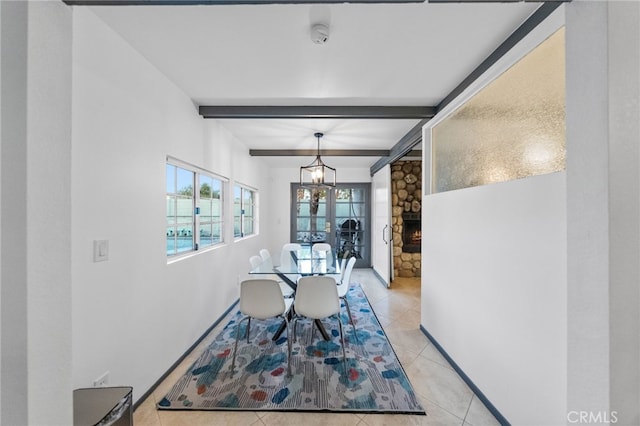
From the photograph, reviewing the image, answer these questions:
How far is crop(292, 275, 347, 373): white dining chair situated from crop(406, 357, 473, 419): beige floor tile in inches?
24.0

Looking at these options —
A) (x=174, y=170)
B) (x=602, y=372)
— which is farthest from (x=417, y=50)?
(x=174, y=170)

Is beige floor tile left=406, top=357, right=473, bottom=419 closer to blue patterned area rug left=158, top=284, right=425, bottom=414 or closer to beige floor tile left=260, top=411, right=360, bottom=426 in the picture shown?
blue patterned area rug left=158, top=284, right=425, bottom=414

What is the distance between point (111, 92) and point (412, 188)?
16.5ft

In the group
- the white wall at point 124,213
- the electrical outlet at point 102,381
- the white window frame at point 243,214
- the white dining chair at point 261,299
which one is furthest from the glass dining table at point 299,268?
the electrical outlet at point 102,381

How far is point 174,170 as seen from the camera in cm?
236

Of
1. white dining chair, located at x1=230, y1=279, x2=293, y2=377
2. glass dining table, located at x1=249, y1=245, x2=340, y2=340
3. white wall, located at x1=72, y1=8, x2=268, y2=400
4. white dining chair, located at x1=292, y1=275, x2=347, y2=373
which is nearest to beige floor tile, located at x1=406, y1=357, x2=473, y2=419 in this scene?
white dining chair, located at x1=292, y1=275, x2=347, y2=373

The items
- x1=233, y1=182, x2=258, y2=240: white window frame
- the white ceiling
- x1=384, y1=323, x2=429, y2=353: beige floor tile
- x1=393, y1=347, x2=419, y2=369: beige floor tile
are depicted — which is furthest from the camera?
x1=233, y1=182, x2=258, y2=240: white window frame

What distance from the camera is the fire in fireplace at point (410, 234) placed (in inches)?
212

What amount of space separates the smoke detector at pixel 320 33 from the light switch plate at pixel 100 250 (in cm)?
171

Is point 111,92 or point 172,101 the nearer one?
point 111,92

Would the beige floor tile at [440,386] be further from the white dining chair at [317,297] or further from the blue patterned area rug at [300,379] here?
the white dining chair at [317,297]

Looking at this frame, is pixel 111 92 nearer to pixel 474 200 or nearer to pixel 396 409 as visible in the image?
pixel 474 200

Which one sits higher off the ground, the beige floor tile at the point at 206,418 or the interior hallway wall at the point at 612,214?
the interior hallway wall at the point at 612,214

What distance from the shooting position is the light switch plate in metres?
1.42
